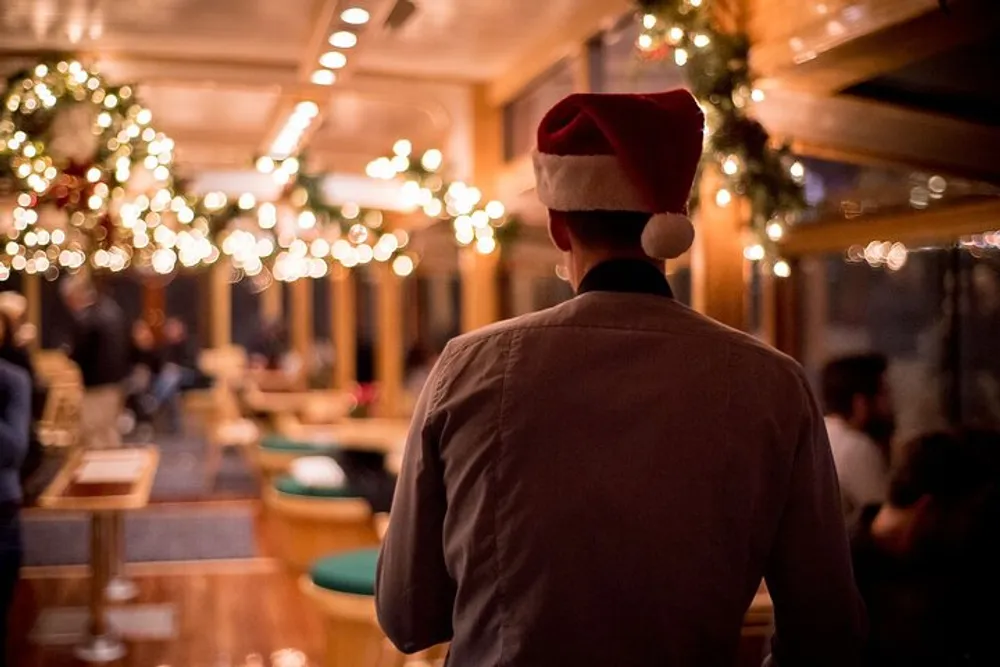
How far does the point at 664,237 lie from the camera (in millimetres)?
1646

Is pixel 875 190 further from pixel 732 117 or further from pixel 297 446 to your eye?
pixel 297 446

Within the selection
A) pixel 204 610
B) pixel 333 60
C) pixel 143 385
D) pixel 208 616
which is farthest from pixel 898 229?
pixel 143 385

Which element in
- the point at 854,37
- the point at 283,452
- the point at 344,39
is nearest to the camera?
the point at 854,37

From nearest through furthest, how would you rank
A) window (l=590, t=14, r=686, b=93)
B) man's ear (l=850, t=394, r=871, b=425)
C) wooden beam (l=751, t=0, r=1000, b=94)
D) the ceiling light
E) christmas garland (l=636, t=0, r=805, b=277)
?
wooden beam (l=751, t=0, r=1000, b=94) < man's ear (l=850, t=394, r=871, b=425) < christmas garland (l=636, t=0, r=805, b=277) < window (l=590, t=14, r=686, b=93) < the ceiling light

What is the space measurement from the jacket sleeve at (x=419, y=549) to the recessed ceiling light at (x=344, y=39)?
299 cm

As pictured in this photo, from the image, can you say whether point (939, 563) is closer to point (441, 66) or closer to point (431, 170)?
point (431, 170)

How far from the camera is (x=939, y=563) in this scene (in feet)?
7.87

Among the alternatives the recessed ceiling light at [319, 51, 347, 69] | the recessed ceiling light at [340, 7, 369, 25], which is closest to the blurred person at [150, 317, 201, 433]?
the recessed ceiling light at [319, 51, 347, 69]

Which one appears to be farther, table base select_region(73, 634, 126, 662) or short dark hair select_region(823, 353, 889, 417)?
table base select_region(73, 634, 126, 662)

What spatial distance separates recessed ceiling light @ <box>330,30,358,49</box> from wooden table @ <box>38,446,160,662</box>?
2.20 m

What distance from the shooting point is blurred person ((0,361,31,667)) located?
3.88m

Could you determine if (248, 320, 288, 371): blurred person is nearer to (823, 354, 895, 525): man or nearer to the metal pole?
the metal pole

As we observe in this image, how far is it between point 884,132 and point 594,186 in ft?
5.56

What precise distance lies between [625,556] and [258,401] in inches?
409
